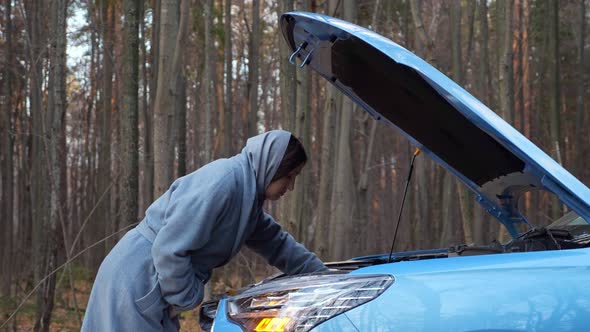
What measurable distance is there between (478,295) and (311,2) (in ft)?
23.2

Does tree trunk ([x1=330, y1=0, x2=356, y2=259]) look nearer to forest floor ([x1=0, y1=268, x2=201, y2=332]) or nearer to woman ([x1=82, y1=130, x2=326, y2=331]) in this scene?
forest floor ([x1=0, y1=268, x2=201, y2=332])

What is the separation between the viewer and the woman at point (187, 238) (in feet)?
9.72

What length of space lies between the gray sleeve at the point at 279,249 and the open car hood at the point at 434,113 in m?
0.80

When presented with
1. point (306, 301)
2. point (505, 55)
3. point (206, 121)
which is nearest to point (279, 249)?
point (306, 301)

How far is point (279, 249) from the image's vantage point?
3.71m

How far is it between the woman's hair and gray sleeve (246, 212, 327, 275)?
48 cm

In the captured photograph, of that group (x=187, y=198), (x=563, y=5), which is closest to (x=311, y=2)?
(x=187, y=198)

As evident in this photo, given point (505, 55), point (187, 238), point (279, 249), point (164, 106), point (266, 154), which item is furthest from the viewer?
point (505, 55)

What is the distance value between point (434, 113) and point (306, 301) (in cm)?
132

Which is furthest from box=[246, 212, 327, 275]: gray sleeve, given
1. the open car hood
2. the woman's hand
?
the open car hood

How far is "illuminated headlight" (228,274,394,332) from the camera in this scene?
2381 mm

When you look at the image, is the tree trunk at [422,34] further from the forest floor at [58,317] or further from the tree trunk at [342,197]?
the forest floor at [58,317]

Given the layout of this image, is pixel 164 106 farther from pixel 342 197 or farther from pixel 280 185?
pixel 342 197

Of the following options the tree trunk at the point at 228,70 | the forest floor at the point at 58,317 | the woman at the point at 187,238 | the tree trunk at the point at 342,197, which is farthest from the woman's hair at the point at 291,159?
the tree trunk at the point at 228,70
